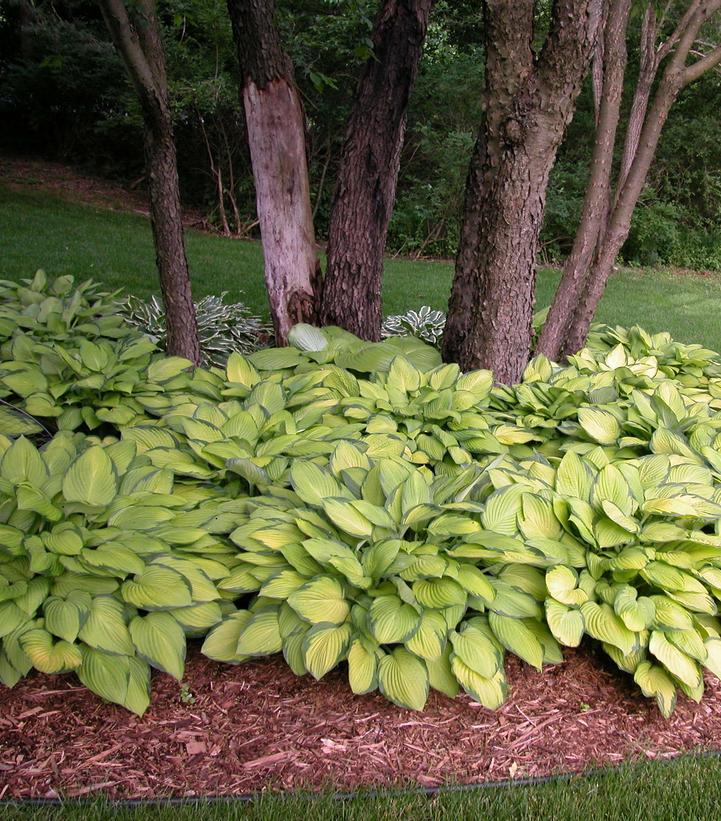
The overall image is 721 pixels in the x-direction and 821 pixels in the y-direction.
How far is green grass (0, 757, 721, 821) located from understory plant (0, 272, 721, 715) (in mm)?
254

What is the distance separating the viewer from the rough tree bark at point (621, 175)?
4.71m

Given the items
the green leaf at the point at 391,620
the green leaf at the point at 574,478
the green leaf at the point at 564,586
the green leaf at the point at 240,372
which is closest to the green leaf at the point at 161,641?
the green leaf at the point at 391,620

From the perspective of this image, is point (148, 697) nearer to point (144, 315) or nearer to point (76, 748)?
point (76, 748)

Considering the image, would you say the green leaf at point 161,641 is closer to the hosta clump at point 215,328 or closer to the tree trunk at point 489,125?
the tree trunk at point 489,125

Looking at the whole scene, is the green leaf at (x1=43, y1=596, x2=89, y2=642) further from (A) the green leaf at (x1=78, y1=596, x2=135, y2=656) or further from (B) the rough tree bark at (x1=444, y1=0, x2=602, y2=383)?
(B) the rough tree bark at (x1=444, y1=0, x2=602, y2=383)

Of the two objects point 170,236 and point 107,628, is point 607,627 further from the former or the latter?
point 170,236

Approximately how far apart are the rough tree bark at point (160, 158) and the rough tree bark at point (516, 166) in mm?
1679

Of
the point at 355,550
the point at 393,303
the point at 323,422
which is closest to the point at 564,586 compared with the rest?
the point at 355,550

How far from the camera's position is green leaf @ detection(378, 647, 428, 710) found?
7.15 ft

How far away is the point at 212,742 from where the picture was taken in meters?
2.15

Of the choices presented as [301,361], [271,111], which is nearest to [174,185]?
[271,111]

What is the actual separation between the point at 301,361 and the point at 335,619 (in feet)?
6.69

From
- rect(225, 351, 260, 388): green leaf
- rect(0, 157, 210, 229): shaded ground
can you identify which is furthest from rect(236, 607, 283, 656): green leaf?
rect(0, 157, 210, 229): shaded ground

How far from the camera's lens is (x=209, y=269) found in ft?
30.0
